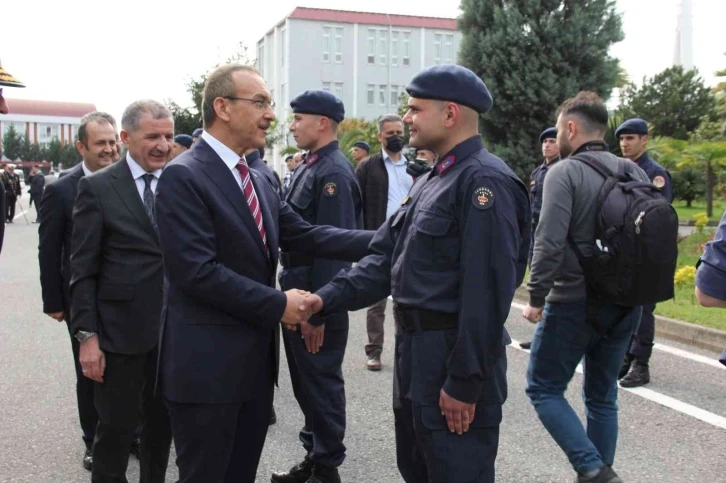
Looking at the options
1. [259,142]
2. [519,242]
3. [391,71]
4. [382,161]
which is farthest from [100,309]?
[391,71]

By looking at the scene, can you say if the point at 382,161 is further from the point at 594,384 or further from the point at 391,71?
the point at 391,71

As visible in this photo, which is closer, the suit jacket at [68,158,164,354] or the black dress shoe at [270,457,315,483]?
the suit jacket at [68,158,164,354]

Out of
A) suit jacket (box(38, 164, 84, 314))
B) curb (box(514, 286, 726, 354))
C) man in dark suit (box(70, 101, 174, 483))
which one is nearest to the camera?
man in dark suit (box(70, 101, 174, 483))

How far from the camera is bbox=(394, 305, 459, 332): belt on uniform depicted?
288 cm

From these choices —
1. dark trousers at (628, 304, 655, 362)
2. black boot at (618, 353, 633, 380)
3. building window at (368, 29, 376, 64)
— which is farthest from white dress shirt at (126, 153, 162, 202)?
building window at (368, 29, 376, 64)

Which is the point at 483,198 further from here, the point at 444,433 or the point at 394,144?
the point at 394,144

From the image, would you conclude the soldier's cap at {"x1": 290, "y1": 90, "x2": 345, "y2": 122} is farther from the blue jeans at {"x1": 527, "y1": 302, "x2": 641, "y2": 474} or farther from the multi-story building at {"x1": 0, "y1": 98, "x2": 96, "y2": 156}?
the multi-story building at {"x1": 0, "y1": 98, "x2": 96, "y2": 156}

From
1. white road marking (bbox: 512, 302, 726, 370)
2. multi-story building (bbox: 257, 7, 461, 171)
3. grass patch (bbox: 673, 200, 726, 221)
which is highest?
multi-story building (bbox: 257, 7, 461, 171)

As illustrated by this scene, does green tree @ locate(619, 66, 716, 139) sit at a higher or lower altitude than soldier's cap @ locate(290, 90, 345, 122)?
higher

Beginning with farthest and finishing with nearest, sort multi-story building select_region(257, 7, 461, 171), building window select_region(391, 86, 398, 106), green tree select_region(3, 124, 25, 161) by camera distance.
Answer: green tree select_region(3, 124, 25, 161)
building window select_region(391, 86, 398, 106)
multi-story building select_region(257, 7, 461, 171)

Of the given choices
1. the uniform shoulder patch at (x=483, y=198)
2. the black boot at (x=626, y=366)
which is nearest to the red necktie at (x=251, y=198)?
the uniform shoulder patch at (x=483, y=198)

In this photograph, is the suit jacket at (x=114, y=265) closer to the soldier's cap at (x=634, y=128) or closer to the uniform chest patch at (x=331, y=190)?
the uniform chest patch at (x=331, y=190)

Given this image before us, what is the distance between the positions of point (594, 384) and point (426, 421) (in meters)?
1.59

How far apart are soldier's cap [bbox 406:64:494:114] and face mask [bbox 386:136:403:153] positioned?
4497 millimetres
